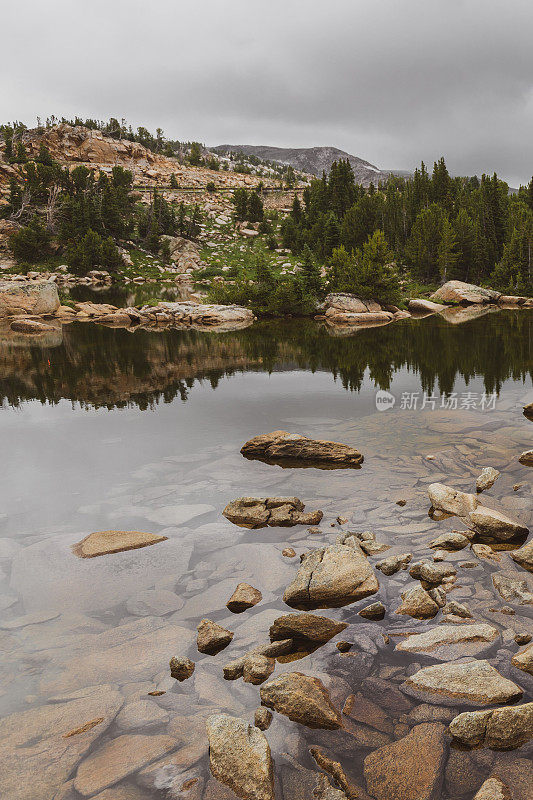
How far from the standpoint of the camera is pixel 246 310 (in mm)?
51531

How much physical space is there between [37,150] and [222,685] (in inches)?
6919

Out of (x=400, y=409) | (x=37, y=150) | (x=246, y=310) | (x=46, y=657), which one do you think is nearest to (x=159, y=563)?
(x=46, y=657)

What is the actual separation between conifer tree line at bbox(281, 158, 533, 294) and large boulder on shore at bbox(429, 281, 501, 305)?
7279 millimetres

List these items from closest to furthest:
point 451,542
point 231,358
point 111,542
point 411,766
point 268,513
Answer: point 411,766, point 451,542, point 111,542, point 268,513, point 231,358

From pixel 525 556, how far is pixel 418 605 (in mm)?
1984

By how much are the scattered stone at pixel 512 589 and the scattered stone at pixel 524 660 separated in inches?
38.5

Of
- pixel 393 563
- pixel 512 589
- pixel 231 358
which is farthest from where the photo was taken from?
pixel 231 358

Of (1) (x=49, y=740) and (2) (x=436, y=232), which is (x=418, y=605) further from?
(2) (x=436, y=232)

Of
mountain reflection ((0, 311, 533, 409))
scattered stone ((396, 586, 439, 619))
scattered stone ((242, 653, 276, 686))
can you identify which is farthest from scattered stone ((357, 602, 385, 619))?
mountain reflection ((0, 311, 533, 409))

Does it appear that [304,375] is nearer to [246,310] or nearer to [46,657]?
[46,657]

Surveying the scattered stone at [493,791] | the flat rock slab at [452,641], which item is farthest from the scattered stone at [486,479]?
the scattered stone at [493,791]

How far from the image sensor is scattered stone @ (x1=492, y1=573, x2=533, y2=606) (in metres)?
5.53

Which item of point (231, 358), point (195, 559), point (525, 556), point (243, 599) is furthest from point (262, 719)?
point (231, 358)

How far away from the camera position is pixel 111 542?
7.56 metres
